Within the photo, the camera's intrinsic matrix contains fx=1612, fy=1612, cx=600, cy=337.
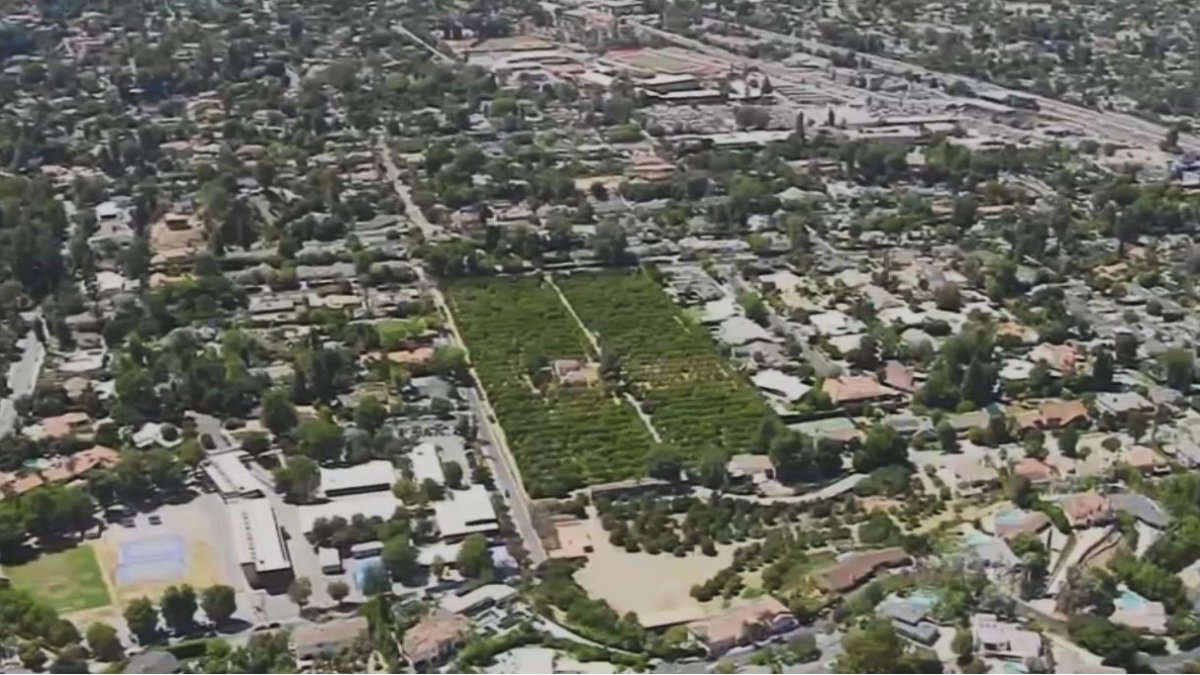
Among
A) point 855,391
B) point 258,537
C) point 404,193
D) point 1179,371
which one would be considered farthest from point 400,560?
point 404,193

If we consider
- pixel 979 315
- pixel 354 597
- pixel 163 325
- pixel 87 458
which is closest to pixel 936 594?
pixel 354 597

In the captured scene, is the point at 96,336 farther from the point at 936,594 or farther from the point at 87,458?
the point at 936,594

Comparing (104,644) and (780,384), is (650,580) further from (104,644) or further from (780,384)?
(104,644)

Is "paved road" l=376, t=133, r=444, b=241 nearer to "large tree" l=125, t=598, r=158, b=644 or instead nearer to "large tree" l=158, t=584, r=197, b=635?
"large tree" l=158, t=584, r=197, b=635

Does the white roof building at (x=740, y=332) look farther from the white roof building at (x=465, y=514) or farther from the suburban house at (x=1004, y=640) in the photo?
the suburban house at (x=1004, y=640)

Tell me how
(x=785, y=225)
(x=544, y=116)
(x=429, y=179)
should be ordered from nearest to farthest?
1. (x=785, y=225)
2. (x=429, y=179)
3. (x=544, y=116)

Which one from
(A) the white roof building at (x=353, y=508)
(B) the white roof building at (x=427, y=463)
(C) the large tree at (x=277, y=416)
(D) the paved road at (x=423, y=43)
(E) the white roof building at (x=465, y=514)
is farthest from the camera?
(D) the paved road at (x=423, y=43)

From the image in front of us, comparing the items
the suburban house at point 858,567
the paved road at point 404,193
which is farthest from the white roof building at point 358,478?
the paved road at point 404,193
